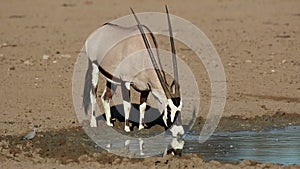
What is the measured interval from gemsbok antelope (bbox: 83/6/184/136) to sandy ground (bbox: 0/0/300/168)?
1.76 feet

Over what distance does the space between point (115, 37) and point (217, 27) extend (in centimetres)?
1015

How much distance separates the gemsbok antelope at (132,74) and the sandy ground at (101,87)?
1.76ft

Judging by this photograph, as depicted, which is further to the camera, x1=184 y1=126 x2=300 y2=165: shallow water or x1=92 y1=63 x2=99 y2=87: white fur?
x1=92 y1=63 x2=99 y2=87: white fur

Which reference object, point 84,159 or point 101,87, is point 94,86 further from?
point 84,159

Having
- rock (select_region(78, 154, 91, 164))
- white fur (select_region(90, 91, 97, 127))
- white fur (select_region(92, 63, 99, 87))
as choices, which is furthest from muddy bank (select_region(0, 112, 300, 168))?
white fur (select_region(92, 63, 99, 87))

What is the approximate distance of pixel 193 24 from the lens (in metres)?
20.5

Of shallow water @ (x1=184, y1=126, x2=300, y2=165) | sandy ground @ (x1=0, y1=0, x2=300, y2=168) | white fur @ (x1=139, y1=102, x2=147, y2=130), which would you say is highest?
shallow water @ (x1=184, y1=126, x2=300, y2=165)

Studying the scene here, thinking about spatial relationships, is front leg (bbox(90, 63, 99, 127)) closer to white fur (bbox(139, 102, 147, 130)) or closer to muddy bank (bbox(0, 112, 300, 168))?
muddy bank (bbox(0, 112, 300, 168))

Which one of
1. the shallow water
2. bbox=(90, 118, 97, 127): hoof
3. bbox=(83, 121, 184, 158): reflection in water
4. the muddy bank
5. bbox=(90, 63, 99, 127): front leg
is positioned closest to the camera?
the muddy bank

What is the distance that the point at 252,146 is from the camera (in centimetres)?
866

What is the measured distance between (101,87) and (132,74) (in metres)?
3.00

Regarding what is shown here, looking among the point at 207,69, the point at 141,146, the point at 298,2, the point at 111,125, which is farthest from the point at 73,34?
the point at 141,146

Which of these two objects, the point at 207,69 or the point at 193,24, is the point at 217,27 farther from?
the point at 207,69

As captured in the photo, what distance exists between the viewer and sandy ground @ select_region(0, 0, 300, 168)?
10117 millimetres
